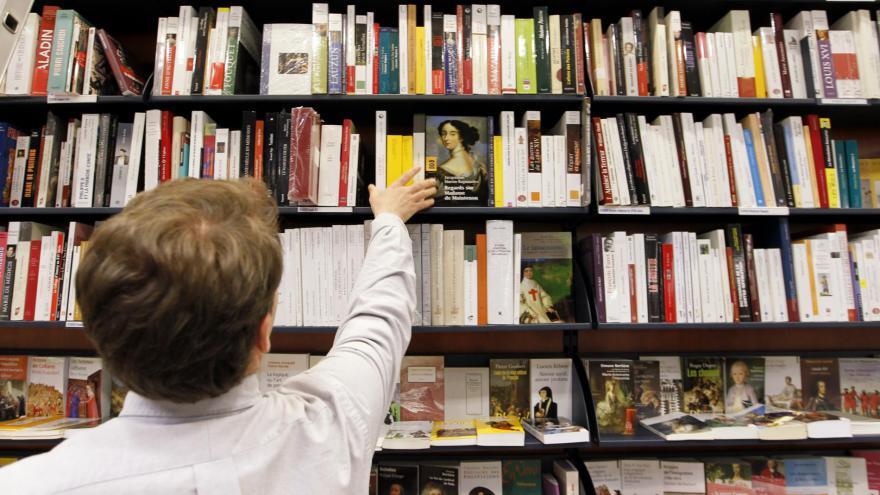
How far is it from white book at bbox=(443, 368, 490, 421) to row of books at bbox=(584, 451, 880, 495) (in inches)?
17.3

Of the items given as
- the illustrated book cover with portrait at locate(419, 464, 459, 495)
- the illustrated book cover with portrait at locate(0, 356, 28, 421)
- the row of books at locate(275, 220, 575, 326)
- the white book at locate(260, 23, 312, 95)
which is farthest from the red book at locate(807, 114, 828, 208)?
the illustrated book cover with portrait at locate(0, 356, 28, 421)

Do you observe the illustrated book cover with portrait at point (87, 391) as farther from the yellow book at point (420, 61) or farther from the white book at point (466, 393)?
the yellow book at point (420, 61)

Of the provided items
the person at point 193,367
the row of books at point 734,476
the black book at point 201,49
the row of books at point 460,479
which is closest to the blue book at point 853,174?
the row of books at point 734,476

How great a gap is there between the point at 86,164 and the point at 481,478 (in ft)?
5.58

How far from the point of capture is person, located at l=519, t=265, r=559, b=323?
154 cm

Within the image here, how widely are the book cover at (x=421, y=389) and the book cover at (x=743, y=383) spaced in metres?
1.04

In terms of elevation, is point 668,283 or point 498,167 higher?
point 498,167

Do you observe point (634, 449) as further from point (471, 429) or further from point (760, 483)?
point (471, 429)

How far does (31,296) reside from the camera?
1515 millimetres

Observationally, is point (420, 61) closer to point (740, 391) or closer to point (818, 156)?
point (818, 156)

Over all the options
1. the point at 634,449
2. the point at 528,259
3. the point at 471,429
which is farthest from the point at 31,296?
the point at 634,449

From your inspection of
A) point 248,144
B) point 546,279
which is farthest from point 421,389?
point 248,144

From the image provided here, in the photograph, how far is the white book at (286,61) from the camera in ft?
5.02

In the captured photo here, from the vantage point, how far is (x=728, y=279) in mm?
1525
